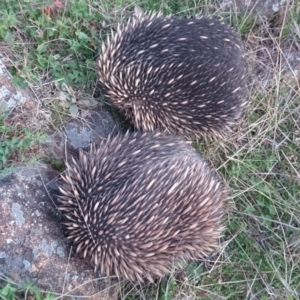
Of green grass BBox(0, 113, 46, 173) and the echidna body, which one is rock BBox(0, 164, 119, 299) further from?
the echidna body

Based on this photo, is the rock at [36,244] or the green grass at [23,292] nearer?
the green grass at [23,292]

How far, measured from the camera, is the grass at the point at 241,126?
108 inches

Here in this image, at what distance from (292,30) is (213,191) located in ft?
4.84

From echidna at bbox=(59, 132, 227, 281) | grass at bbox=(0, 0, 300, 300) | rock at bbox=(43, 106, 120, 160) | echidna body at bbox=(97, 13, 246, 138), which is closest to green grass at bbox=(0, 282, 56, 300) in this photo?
echidna at bbox=(59, 132, 227, 281)

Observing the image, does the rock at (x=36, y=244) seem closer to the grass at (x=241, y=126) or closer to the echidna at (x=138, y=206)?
the echidna at (x=138, y=206)

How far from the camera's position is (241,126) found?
10.5 feet

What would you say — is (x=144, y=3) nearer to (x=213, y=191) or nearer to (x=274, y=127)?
(x=274, y=127)

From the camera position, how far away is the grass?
2.74 meters

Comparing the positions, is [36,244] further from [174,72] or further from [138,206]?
[174,72]

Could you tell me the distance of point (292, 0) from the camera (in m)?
3.40

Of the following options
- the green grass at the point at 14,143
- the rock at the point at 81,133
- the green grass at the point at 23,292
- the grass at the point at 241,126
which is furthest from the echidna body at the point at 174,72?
the green grass at the point at 23,292

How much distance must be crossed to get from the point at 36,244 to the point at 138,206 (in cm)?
52

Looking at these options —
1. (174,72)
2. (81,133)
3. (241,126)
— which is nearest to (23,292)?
(81,133)

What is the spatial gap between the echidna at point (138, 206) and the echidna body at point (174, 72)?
1.11 ft
